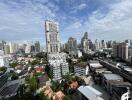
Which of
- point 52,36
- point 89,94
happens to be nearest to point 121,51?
point 52,36

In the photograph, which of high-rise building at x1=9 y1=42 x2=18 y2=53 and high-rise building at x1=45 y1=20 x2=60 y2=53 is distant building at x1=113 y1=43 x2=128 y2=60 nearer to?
high-rise building at x1=45 y1=20 x2=60 y2=53

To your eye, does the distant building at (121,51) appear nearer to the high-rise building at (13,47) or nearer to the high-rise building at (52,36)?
the high-rise building at (52,36)

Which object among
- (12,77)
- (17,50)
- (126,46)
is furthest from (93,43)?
(12,77)

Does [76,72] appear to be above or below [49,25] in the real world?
below

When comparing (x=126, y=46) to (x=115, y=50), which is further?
(x=115, y=50)

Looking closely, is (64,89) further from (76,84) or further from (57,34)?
(57,34)

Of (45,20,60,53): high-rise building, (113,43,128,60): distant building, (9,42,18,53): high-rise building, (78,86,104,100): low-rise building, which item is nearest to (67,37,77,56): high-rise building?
(45,20,60,53): high-rise building

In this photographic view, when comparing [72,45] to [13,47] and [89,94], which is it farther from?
[89,94]

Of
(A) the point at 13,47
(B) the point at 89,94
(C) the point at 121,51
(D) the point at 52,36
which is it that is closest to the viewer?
(B) the point at 89,94
